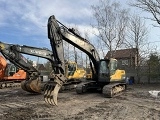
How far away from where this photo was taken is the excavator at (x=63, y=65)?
1172cm

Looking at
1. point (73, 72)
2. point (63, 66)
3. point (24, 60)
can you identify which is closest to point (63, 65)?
point (63, 66)

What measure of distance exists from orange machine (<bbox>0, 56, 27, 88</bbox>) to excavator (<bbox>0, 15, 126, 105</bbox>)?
22.6 ft

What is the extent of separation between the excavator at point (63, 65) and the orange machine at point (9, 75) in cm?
690

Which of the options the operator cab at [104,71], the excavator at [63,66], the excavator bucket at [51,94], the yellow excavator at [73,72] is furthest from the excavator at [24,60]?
the excavator bucket at [51,94]

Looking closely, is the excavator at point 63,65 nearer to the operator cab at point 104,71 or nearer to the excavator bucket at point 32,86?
the operator cab at point 104,71

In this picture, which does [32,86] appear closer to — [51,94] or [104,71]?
[104,71]

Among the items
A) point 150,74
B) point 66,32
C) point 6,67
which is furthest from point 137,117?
point 150,74

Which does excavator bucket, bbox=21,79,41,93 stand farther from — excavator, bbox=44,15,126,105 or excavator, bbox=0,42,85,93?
excavator, bbox=44,15,126,105

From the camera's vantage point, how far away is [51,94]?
37.2 ft

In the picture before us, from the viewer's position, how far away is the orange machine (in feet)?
80.5

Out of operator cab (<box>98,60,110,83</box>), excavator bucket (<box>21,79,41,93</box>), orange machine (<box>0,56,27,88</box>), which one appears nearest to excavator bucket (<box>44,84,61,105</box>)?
excavator bucket (<box>21,79,41,93</box>)

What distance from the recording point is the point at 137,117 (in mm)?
9586

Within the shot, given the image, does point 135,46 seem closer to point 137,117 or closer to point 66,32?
point 66,32

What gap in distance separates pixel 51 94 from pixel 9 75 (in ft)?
50.2
